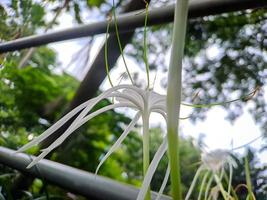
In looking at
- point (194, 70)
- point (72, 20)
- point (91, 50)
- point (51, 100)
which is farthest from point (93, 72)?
point (51, 100)

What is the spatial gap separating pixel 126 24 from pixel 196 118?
582 mm

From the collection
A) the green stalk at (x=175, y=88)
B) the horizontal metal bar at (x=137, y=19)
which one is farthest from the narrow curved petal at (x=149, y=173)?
the horizontal metal bar at (x=137, y=19)

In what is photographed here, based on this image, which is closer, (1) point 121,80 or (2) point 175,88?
(2) point 175,88

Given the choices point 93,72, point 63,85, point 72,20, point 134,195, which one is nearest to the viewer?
point 134,195

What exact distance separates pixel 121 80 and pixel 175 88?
0.40 ft

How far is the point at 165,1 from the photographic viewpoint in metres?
0.71

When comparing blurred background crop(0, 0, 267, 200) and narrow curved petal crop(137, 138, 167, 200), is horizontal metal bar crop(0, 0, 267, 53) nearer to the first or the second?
blurred background crop(0, 0, 267, 200)

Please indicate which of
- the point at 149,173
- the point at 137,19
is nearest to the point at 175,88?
the point at 149,173

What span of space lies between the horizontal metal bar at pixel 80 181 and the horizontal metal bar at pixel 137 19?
0.59 feet

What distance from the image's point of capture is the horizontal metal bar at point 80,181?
30 cm

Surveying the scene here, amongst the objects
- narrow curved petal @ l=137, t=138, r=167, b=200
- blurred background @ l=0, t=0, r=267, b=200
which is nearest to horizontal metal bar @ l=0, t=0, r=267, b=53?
blurred background @ l=0, t=0, r=267, b=200

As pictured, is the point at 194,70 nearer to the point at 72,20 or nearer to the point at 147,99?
the point at 72,20

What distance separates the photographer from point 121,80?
0.36 m

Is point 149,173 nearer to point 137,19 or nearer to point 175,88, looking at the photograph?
point 175,88
